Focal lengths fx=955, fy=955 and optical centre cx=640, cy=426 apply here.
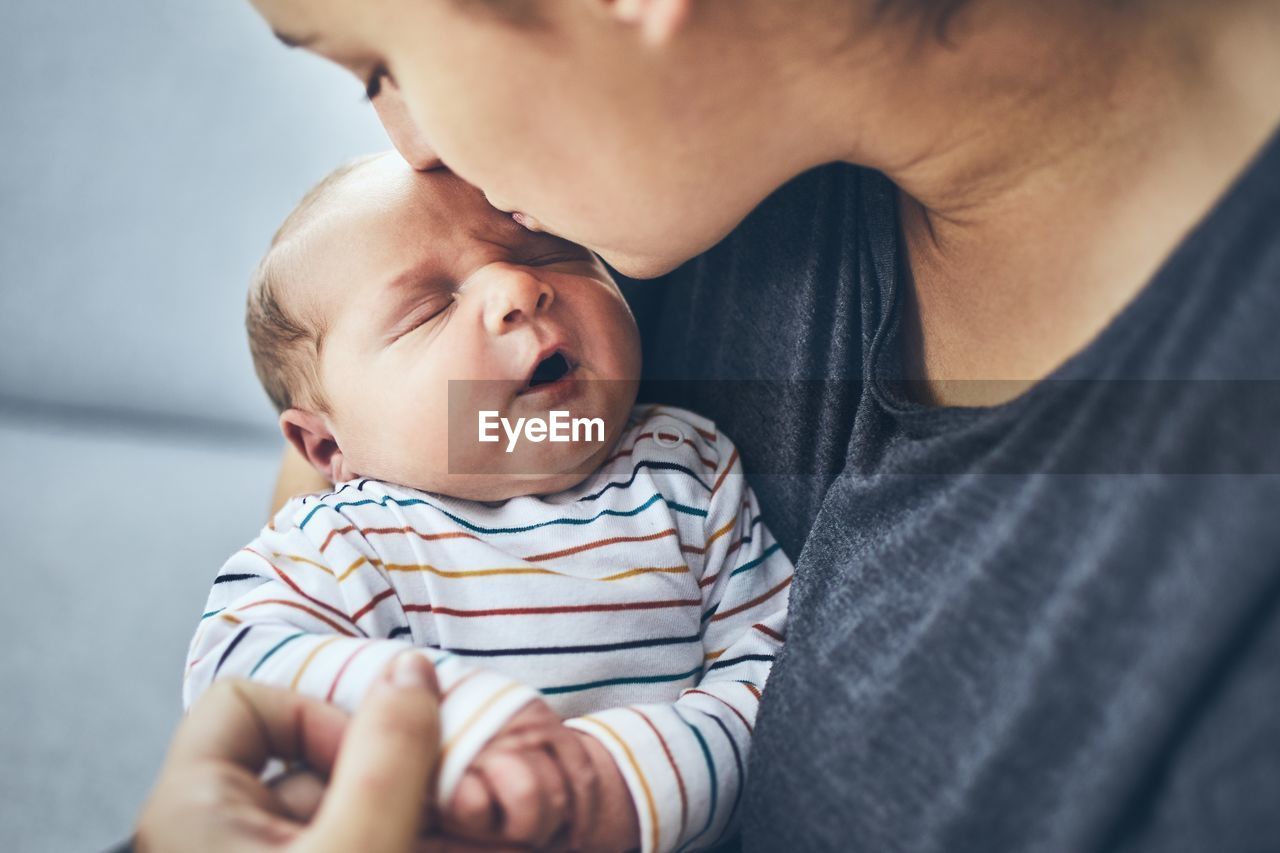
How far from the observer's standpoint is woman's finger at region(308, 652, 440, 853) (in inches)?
19.9

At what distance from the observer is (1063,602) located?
54 cm

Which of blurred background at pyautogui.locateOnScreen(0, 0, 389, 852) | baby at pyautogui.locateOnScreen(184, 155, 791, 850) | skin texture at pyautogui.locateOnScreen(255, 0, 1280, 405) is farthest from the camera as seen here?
blurred background at pyautogui.locateOnScreen(0, 0, 389, 852)

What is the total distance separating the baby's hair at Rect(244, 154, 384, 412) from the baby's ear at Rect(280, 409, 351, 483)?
0.01 meters

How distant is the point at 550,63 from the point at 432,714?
1.35 ft

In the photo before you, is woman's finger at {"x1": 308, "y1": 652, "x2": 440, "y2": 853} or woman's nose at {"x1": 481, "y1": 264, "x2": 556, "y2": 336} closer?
woman's finger at {"x1": 308, "y1": 652, "x2": 440, "y2": 853}

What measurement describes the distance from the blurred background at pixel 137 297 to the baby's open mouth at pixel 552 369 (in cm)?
89

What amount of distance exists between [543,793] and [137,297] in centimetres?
145

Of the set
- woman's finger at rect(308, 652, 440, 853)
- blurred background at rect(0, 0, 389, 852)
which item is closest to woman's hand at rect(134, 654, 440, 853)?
woman's finger at rect(308, 652, 440, 853)

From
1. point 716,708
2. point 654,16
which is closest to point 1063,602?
point 716,708

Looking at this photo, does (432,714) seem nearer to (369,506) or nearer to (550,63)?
(369,506)

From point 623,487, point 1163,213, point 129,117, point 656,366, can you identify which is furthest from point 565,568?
point 129,117
